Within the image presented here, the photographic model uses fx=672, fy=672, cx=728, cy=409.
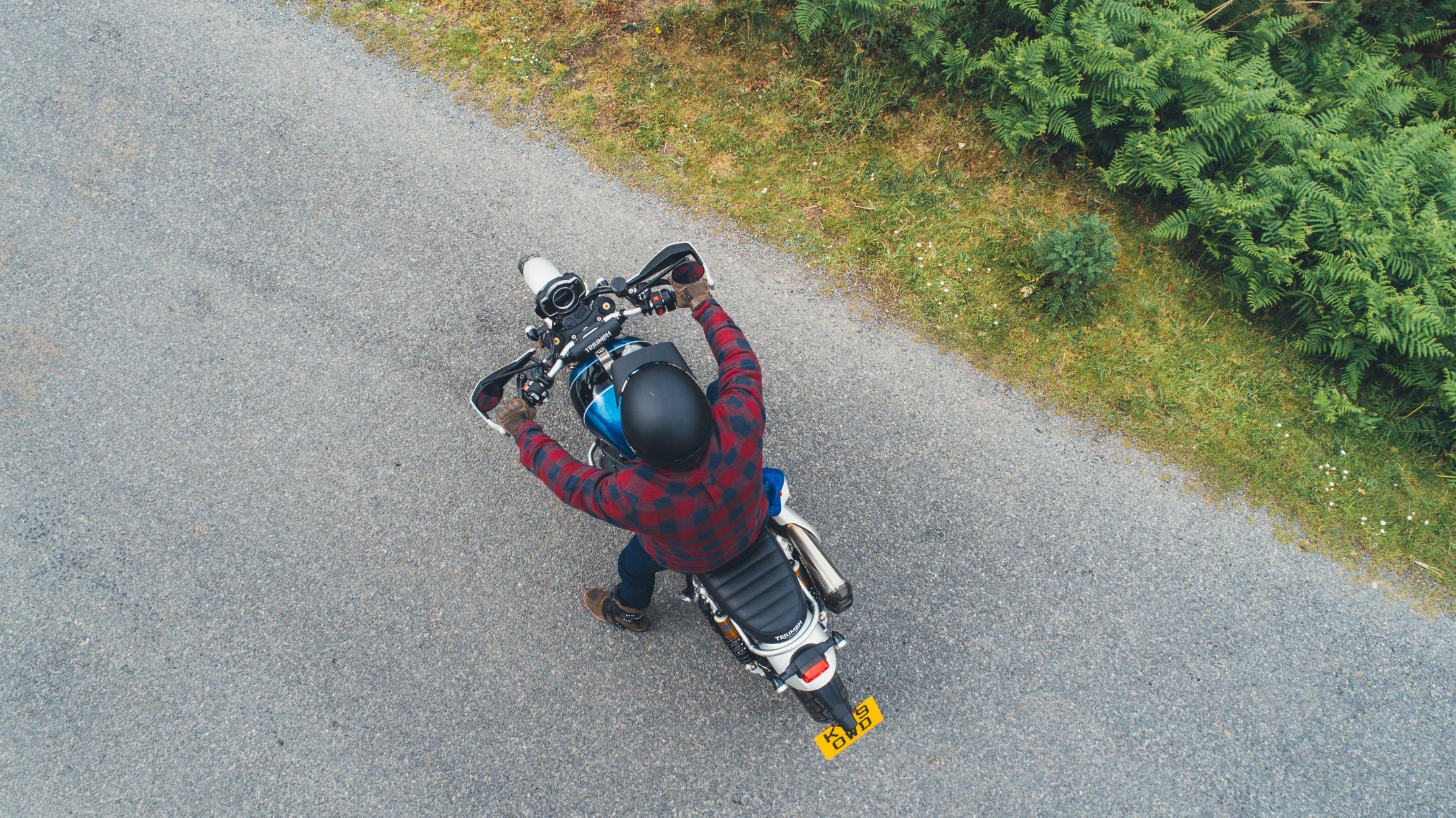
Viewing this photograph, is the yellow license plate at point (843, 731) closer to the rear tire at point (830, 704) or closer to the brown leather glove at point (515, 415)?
the rear tire at point (830, 704)

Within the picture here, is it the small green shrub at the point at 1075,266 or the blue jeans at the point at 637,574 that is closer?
the blue jeans at the point at 637,574

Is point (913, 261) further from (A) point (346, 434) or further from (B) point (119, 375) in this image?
(B) point (119, 375)

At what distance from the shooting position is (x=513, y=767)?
3629mm

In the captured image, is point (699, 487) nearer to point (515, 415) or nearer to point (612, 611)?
point (515, 415)

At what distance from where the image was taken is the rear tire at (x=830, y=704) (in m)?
3.19

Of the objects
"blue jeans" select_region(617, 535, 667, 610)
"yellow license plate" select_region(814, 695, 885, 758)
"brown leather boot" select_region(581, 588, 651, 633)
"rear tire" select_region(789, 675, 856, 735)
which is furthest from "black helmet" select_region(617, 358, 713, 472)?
"yellow license plate" select_region(814, 695, 885, 758)

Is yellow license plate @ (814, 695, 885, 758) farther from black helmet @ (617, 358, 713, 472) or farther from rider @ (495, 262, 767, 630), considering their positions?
black helmet @ (617, 358, 713, 472)

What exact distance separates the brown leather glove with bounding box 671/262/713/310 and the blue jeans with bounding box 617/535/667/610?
1.15m

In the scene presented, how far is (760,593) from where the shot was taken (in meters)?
2.89

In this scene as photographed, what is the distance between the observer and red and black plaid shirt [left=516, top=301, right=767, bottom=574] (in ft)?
8.14

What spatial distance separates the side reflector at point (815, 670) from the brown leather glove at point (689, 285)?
1.70 m

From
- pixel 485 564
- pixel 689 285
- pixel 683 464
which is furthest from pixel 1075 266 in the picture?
pixel 485 564

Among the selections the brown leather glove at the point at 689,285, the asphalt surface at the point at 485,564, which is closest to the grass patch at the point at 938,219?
the asphalt surface at the point at 485,564

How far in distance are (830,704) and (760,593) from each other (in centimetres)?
78
